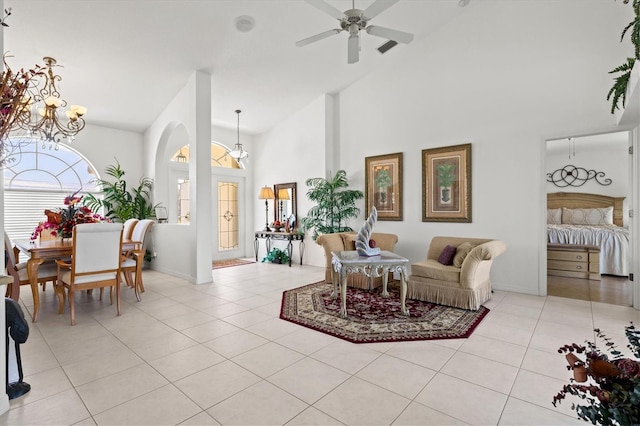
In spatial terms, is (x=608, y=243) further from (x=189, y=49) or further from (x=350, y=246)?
(x=189, y=49)

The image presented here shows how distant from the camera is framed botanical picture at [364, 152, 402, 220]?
17.9 ft

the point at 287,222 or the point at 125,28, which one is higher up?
the point at 125,28

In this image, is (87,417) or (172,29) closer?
(87,417)

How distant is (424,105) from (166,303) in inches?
190

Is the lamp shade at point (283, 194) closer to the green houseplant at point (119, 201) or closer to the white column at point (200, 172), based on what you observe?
the white column at point (200, 172)

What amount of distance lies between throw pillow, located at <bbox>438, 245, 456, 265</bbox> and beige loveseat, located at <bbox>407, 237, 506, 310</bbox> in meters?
0.05

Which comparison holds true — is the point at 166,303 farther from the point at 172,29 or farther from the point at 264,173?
the point at 264,173

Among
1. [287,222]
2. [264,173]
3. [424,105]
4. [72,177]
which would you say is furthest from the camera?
[264,173]

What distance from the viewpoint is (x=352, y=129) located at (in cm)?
609

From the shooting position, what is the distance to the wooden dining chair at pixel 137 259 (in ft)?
13.2

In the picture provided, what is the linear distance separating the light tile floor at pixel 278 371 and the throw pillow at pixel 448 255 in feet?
2.51

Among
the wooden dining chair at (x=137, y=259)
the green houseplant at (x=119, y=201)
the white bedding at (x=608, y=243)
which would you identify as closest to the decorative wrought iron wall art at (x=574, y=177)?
the white bedding at (x=608, y=243)

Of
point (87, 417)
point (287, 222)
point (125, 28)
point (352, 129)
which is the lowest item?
point (87, 417)

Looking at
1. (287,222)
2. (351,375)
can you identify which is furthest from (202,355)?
(287,222)
